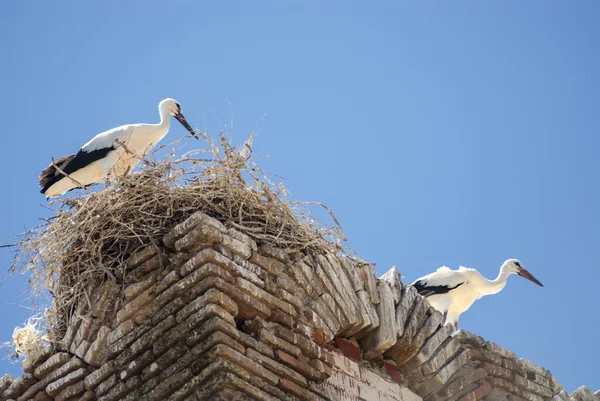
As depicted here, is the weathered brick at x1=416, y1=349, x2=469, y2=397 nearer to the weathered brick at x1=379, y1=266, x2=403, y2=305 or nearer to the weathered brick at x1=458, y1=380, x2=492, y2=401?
the weathered brick at x1=458, y1=380, x2=492, y2=401

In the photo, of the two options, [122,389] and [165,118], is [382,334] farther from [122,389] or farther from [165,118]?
[165,118]

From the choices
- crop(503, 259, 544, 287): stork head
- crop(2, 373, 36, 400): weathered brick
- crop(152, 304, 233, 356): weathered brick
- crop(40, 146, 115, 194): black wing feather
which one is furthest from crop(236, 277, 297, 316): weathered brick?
crop(503, 259, 544, 287): stork head

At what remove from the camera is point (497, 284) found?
12.6 m

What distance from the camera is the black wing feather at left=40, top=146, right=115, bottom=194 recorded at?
845cm

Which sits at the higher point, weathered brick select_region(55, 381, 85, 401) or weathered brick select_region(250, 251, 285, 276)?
weathered brick select_region(250, 251, 285, 276)

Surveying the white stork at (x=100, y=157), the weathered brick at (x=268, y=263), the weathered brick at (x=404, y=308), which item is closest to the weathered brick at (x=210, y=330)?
the weathered brick at (x=268, y=263)

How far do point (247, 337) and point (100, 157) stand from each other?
11.9 ft

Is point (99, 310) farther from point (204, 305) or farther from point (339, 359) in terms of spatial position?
point (339, 359)

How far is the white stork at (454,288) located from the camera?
38.1ft

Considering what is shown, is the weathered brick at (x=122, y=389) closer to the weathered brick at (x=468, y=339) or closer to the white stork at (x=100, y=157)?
the weathered brick at (x=468, y=339)

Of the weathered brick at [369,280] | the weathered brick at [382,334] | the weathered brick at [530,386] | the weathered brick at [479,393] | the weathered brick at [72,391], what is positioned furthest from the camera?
the weathered brick at [530,386]

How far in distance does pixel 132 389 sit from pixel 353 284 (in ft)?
5.33

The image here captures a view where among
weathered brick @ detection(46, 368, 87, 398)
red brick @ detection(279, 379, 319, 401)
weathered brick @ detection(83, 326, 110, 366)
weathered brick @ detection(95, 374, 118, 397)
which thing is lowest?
red brick @ detection(279, 379, 319, 401)

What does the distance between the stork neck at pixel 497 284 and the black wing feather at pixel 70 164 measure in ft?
18.4
